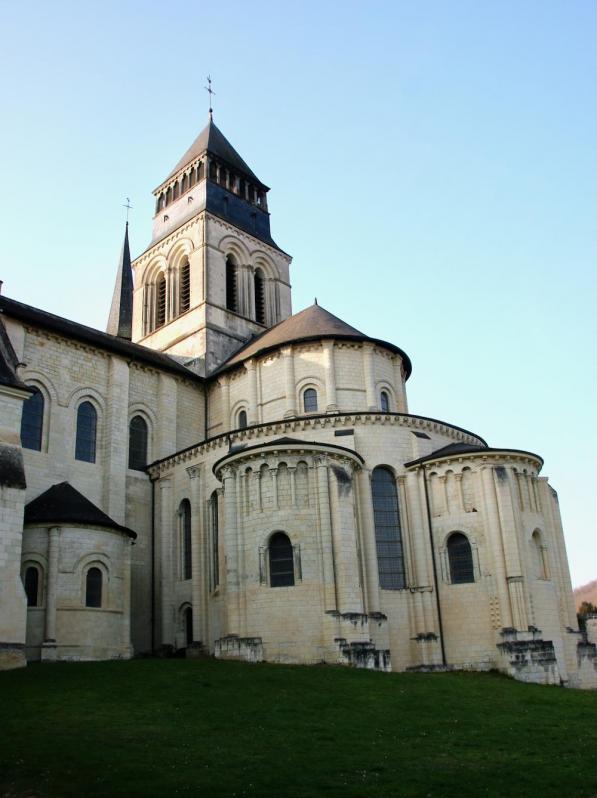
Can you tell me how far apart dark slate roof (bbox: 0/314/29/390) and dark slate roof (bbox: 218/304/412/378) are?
11.2 metres

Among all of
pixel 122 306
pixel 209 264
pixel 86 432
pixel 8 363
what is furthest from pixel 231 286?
pixel 8 363

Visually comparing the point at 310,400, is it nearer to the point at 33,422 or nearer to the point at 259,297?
the point at 33,422

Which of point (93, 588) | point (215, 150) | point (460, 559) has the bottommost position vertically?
point (93, 588)

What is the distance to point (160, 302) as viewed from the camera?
48.0 m

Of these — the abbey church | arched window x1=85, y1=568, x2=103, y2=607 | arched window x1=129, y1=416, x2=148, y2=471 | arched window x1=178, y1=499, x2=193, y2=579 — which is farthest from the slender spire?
Answer: arched window x1=85, y1=568, x2=103, y2=607

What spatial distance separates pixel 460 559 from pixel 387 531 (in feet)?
9.85

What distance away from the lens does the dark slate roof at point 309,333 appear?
34312mm

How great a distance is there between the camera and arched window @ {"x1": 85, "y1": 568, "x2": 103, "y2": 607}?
27.4 metres

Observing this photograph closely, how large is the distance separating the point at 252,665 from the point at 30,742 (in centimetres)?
Answer: 1153

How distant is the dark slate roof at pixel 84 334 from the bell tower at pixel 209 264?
3779 mm

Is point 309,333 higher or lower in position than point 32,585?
higher

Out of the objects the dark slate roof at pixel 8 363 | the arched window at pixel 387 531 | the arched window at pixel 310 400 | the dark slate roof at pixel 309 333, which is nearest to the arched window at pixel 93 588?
the dark slate roof at pixel 8 363

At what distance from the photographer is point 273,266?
49.0m

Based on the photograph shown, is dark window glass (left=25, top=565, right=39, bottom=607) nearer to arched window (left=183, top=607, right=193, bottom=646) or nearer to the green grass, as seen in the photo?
the green grass
